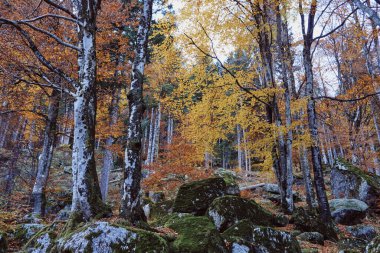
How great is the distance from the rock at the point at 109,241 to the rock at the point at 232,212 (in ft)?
13.1

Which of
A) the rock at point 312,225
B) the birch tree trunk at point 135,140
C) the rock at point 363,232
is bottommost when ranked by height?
the rock at point 363,232

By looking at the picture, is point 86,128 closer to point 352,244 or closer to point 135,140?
point 135,140

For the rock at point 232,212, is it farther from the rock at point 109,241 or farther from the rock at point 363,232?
the rock at point 109,241

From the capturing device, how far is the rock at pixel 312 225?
352 inches

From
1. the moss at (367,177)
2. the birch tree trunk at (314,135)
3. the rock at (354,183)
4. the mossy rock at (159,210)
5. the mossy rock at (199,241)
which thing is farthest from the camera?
the moss at (367,177)

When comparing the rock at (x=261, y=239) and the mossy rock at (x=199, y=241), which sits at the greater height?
the mossy rock at (x=199, y=241)

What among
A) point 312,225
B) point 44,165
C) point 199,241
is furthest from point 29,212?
point 312,225

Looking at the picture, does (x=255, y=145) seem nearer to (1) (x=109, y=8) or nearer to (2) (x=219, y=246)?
(2) (x=219, y=246)

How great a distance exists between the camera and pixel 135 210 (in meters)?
5.79

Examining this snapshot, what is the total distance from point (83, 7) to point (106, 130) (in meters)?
6.74

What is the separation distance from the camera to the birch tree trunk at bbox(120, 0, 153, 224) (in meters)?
5.79

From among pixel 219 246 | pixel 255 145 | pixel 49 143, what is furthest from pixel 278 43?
pixel 49 143

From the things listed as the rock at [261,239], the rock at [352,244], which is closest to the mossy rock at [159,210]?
the rock at [261,239]

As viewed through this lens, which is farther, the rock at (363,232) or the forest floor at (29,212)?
the rock at (363,232)
